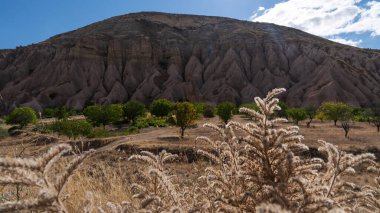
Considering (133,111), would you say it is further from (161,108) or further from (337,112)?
(337,112)

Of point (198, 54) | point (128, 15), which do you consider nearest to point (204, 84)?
point (198, 54)

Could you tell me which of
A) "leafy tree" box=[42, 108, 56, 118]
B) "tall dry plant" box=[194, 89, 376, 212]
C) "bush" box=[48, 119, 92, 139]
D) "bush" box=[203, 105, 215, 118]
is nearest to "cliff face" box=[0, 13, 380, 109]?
"leafy tree" box=[42, 108, 56, 118]

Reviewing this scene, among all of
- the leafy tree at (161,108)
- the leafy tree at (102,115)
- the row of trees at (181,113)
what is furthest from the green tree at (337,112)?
the leafy tree at (102,115)

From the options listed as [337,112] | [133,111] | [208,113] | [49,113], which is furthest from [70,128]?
[337,112]

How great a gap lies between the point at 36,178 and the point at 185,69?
95.1 metres

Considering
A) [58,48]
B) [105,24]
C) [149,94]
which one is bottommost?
[149,94]

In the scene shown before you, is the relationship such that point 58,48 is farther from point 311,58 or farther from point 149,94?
point 311,58

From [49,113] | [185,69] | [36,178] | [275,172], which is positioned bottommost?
[49,113]

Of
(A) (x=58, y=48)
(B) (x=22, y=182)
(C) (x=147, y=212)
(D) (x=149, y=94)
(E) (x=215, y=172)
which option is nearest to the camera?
(B) (x=22, y=182)

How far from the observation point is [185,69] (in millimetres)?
95688

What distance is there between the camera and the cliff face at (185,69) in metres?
80.8

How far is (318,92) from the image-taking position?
75.0 m

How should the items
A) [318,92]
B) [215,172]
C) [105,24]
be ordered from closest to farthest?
1. [215,172]
2. [318,92]
3. [105,24]

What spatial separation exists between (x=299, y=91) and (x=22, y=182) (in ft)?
270
